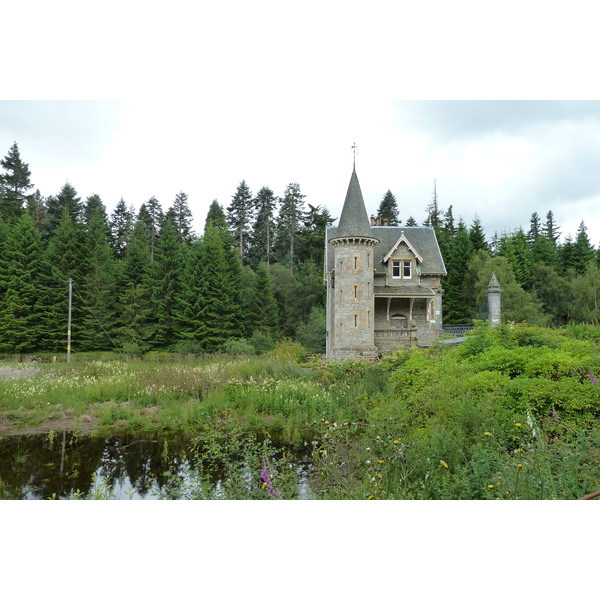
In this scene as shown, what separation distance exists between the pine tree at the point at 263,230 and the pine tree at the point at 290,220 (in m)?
0.75

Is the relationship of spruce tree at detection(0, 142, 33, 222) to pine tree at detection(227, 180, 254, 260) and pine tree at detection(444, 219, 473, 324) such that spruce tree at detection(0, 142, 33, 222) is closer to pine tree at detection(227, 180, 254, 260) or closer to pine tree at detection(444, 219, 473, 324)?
pine tree at detection(227, 180, 254, 260)

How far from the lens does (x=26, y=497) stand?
5855 millimetres

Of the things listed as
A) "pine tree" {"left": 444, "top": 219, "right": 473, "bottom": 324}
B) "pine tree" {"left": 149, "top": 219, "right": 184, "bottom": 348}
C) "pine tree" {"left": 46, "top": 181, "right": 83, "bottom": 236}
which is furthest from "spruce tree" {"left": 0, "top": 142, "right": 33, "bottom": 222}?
"pine tree" {"left": 444, "top": 219, "right": 473, "bottom": 324}

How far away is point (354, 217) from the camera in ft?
73.0

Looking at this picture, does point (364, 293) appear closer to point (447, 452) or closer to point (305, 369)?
point (305, 369)

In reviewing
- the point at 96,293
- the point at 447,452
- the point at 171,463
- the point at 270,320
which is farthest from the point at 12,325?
the point at 447,452

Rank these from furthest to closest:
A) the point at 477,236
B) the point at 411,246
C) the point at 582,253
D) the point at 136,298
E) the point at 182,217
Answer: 1. the point at 182,217
2. the point at 477,236
3. the point at 582,253
4. the point at 136,298
5. the point at 411,246

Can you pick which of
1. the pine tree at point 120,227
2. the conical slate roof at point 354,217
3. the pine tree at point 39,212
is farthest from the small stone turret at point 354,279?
the pine tree at point 120,227

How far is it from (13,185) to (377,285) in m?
18.2

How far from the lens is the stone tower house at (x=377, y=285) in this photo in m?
22.2

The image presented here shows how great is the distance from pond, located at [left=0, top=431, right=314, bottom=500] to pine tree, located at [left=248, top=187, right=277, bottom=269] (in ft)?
103

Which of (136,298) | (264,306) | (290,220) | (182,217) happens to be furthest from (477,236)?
(136,298)

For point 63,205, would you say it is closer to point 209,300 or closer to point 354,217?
point 209,300

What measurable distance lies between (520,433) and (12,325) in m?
28.4
